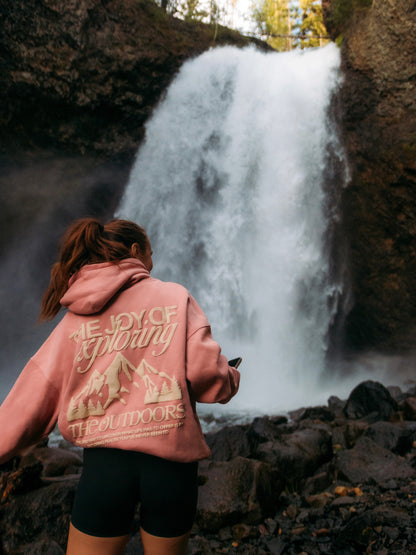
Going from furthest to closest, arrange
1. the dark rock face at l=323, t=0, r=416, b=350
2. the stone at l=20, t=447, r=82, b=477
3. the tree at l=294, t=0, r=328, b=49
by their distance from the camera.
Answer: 1. the tree at l=294, t=0, r=328, b=49
2. the dark rock face at l=323, t=0, r=416, b=350
3. the stone at l=20, t=447, r=82, b=477

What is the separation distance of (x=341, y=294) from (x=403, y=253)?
6.16 feet

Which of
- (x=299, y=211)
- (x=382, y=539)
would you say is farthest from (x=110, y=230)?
(x=299, y=211)

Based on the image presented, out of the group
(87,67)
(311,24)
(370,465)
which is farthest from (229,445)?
(311,24)

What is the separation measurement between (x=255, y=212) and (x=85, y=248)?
903cm

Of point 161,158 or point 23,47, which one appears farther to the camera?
point 161,158

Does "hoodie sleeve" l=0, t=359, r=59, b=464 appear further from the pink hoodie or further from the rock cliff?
the rock cliff

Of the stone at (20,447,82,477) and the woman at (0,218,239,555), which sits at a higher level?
the woman at (0,218,239,555)

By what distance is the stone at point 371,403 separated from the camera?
624cm

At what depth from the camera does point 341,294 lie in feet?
35.9

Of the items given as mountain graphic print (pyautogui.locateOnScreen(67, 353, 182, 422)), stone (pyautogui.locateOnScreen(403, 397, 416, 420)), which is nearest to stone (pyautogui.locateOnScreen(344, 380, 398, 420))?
stone (pyautogui.locateOnScreen(403, 397, 416, 420))

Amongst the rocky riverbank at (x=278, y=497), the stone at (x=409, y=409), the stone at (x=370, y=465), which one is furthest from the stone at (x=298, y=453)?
the stone at (x=409, y=409)

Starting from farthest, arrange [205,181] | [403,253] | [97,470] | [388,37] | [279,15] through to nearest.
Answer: [279,15] < [205,181] < [403,253] < [388,37] < [97,470]

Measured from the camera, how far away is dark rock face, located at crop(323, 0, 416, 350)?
30.9ft

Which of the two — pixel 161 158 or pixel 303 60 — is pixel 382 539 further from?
pixel 303 60
